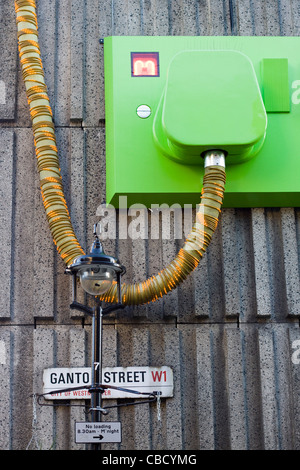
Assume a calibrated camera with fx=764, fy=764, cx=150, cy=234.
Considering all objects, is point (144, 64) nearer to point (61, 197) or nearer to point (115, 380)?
point (61, 197)

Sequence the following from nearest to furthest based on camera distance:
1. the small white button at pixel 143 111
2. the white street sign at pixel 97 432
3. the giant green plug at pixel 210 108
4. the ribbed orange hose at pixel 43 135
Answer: the white street sign at pixel 97 432 → the giant green plug at pixel 210 108 → the ribbed orange hose at pixel 43 135 → the small white button at pixel 143 111

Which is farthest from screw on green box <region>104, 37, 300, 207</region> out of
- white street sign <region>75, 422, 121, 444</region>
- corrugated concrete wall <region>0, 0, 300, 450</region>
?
white street sign <region>75, 422, 121, 444</region>

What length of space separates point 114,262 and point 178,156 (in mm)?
700

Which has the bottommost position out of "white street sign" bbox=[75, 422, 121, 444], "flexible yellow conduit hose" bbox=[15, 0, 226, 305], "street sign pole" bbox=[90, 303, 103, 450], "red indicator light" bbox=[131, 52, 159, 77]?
"white street sign" bbox=[75, 422, 121, 444]

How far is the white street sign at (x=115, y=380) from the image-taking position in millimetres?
3045

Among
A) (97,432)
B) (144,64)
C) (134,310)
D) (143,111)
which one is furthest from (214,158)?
(97,432)

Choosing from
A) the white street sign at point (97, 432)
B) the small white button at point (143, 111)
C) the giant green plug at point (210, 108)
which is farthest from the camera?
the small white button at point (143, 111)

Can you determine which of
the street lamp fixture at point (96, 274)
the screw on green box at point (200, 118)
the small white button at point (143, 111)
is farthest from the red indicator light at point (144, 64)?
the street lamp fixture at point (96, 274)

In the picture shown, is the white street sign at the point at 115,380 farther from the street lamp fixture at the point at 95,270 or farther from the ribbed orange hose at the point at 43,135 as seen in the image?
the street lamp fixture at the point at 95,270

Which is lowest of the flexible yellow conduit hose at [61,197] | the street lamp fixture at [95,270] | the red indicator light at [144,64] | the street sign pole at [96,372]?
the street sign pole at [96,372]

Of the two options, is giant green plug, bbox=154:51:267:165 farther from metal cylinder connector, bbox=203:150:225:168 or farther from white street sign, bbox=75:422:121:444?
white street sign, bbox=75:422:121:444

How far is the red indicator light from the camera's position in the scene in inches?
130

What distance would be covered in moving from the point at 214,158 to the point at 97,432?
3.79ft

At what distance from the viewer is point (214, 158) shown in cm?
303
